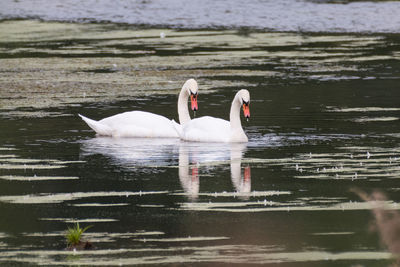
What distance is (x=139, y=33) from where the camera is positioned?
31047 mm

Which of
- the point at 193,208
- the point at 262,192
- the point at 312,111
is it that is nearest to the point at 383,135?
the point at 312,111

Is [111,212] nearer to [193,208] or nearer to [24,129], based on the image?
[193,208]

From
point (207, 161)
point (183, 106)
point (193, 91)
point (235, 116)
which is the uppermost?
point (193, 91)

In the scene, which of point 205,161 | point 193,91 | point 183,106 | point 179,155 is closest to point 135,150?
point 179,155

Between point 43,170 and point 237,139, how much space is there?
312cm

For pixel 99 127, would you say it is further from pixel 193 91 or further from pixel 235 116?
pixel 235 116

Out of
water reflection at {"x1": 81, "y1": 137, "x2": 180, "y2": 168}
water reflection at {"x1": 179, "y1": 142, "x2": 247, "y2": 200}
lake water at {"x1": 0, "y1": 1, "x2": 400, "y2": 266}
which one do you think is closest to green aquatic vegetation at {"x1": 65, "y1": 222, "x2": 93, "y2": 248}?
lake water at {"x1": 0, "y1": 1, "x2": 400, "y2": 266}

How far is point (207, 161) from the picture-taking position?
12719 mm

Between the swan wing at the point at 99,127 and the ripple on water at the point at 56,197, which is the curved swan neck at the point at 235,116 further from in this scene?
the ripple on water at the point at 56,197

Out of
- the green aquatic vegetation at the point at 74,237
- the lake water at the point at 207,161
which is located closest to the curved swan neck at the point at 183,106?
the lake water at the point at 207,161

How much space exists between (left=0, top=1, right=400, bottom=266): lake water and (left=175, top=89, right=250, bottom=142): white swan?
0.68 feet

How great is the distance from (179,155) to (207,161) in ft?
2.26

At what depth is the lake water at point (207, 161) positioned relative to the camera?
328 inches

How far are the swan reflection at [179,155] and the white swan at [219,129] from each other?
0.31 ft
